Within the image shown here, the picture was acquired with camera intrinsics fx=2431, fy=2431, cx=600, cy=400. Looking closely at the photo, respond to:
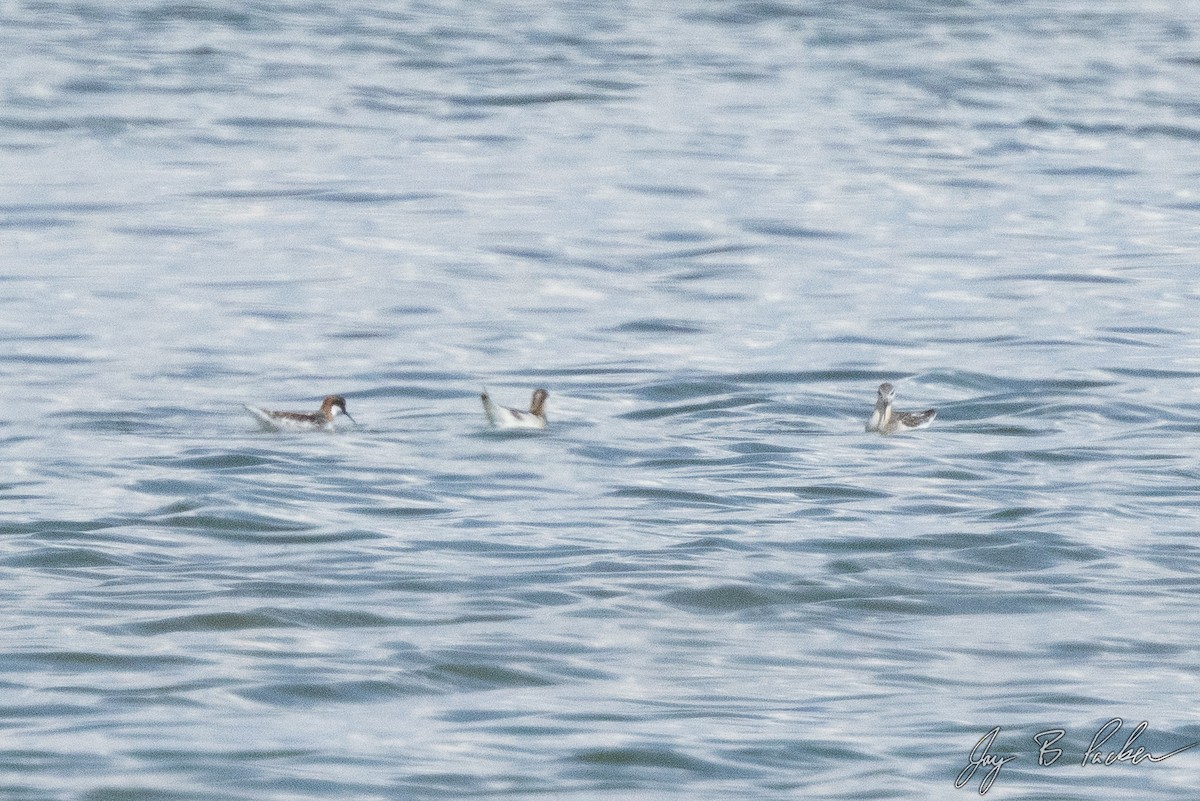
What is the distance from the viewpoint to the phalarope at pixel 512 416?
16344 millimetres

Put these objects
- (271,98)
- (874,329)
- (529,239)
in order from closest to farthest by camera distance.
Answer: (874,329)
(529,239)
(271,98)

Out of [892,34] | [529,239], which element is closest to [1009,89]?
[892,34]

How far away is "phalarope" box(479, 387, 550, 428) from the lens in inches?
643

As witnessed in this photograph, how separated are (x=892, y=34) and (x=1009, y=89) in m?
6.48

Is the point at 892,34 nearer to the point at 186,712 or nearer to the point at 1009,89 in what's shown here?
the point at 1009,89

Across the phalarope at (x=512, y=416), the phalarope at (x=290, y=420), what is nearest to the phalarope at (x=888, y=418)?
the phalarope at (x=512, y=416)

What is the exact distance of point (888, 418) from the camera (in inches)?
644

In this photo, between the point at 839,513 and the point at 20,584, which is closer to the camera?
the point at 20,584

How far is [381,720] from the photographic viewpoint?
9.78 m
